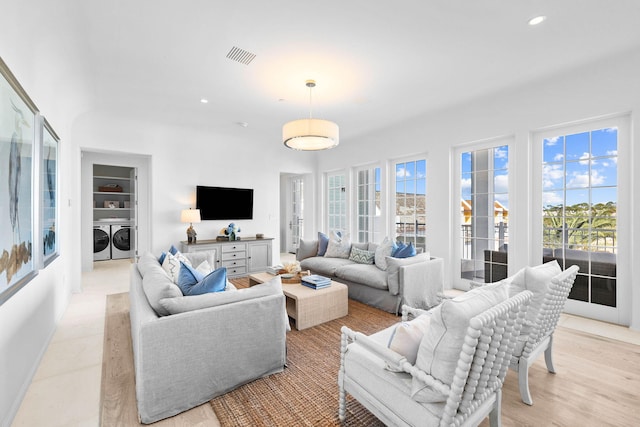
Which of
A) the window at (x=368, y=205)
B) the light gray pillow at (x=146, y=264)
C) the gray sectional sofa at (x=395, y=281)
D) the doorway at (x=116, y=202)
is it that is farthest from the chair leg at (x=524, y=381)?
the doorway at (x=116, y=202)

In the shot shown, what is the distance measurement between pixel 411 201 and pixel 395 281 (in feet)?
7.20

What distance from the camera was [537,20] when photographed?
7.98 feet

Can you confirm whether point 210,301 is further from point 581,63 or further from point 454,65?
point 581,63

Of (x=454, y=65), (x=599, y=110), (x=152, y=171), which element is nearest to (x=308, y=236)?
(x=152, y=171)

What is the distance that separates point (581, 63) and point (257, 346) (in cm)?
418

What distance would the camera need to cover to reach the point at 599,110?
126 inches

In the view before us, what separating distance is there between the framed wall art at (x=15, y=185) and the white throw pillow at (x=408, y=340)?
6.79 feet

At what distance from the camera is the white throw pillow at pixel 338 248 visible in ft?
16.2

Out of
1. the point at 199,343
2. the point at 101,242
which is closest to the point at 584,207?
the point at 199,343

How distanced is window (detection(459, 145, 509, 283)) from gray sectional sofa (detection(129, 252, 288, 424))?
10.9 ft

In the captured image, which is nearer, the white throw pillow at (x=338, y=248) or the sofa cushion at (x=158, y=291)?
the sofa cushion at (x=158, y=291)

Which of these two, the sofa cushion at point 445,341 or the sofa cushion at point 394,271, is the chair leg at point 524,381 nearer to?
the sofa cushion at point 445,341

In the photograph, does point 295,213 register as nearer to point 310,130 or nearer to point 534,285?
point 310,130

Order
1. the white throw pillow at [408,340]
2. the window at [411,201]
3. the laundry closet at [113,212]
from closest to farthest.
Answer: the white throw pillow at [408,340] → the window at [411,201] → the laundry closet at [113,212]
